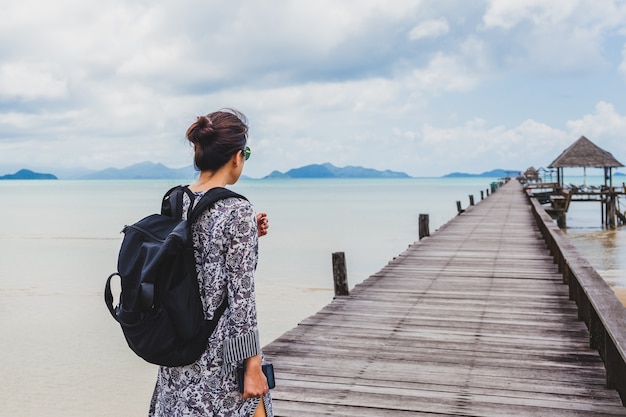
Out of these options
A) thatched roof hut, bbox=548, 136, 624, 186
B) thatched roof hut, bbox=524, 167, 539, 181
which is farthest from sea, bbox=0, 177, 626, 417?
thatched roof hut, bbox=524, 167, 539, 181

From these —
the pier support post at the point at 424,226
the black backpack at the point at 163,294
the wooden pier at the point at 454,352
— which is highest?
the black backpack at the point at 163,294

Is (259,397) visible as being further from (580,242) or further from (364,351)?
(580,242)

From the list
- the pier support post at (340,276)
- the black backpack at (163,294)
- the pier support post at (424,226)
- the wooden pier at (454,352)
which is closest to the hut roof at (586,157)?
the pier support post at (424,226)

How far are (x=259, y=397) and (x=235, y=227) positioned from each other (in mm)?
653

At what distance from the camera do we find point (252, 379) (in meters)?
2.17

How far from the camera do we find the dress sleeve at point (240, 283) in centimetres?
210

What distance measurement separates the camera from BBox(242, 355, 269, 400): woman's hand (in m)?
2.16

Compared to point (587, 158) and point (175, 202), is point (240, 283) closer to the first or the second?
point (175, 202)

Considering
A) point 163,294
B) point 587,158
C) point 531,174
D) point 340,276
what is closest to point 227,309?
point 163,294

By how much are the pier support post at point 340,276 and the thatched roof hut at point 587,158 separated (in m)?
36.8

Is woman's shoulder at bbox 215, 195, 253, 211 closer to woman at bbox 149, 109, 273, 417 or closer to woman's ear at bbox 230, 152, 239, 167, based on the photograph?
woman at bbox 149, 109, 273, 417

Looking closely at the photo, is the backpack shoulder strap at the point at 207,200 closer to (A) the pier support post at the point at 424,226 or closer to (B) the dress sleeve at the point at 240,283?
(B) the dress sleeve at the point at 240,283

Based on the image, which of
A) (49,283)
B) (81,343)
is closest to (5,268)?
(49,283)

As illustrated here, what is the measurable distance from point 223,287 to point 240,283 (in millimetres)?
79
